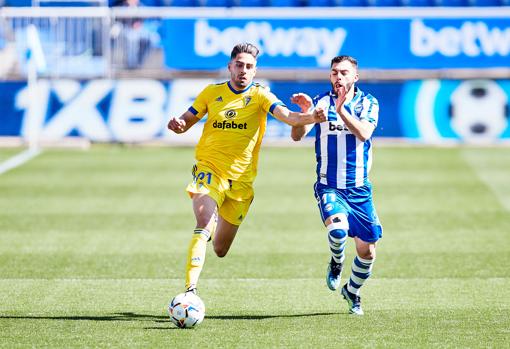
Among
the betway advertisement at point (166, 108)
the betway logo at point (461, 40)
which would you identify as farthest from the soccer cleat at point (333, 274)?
the betway logo at point (461, 40)

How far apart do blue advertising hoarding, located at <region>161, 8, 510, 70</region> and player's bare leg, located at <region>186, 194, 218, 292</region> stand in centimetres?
1464

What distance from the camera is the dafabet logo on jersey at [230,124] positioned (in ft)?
30.1

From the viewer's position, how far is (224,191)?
30.0ft

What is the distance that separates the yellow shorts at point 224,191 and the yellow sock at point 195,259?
1.48 feet

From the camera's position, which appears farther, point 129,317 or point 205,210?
point 205,210

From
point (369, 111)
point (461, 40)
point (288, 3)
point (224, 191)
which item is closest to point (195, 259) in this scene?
point (224, 191)

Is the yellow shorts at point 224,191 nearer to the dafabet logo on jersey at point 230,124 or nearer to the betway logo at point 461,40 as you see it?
the dafabet logo on jersey at point 230,124

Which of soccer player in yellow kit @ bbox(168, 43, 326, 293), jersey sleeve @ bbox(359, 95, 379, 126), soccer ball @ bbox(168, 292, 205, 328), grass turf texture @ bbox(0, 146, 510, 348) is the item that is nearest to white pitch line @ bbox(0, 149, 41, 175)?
grass turf texture @ bbox(0, 146, 510, 348)

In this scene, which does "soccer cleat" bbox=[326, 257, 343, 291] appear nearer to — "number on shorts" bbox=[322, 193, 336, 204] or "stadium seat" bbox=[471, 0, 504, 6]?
"number on shorts" bbox=[322, 193, 336, 204]

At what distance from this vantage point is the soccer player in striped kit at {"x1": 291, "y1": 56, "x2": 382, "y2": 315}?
347 inches

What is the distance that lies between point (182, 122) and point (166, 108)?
13.3 m

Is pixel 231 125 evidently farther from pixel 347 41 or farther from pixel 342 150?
pixel 347 41

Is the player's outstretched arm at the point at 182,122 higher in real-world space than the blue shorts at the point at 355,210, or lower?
higher

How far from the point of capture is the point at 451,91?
22.3m
